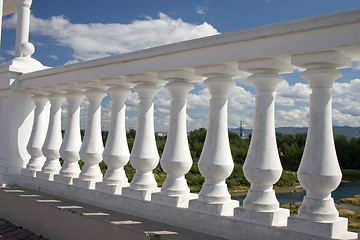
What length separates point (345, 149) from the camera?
9750 mm

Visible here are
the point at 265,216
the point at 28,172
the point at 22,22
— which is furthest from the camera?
the point at 22,22

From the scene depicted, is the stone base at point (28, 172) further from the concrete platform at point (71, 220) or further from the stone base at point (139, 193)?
the stone base at point (139, 193)

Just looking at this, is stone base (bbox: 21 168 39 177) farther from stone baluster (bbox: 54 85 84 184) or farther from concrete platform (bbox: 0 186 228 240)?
stone baluster (bbox: 54 85 84 184)

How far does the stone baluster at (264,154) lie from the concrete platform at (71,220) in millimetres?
642

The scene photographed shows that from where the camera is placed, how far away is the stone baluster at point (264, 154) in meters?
4.21

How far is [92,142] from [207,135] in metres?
Answer: 2.42

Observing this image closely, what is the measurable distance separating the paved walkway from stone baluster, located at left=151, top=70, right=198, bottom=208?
2.63 m

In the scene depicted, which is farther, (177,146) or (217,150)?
(177,146)

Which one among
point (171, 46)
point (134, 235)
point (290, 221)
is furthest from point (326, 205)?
point (171, 46)

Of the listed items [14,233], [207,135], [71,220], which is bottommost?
[14,233]

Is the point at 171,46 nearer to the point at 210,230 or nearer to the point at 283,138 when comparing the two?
the point at 210,230

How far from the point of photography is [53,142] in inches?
292

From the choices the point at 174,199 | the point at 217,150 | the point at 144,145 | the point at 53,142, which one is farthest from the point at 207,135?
the point at 53,142

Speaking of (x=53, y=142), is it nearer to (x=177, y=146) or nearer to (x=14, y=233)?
(x=14, y=233)
